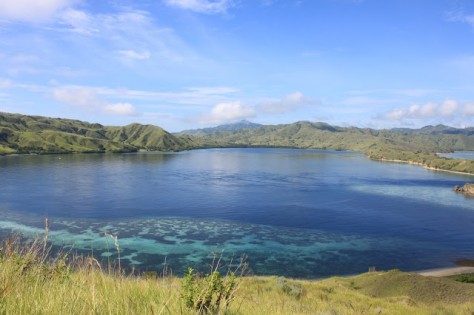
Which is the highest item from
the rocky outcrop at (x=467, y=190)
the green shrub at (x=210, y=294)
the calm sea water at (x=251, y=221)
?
the green shrub at (x=210, y=294)

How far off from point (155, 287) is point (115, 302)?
1882 millimetres

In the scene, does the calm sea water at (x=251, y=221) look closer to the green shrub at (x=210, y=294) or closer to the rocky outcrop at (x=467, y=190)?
the rocky outcrop at (x=467, y=190)

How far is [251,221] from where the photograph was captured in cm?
8244

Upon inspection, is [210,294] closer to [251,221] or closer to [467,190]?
[251,221]

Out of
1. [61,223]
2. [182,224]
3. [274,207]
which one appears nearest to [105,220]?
[61,223]

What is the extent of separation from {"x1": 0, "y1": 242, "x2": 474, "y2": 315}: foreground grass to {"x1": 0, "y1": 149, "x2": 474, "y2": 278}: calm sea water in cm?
1555

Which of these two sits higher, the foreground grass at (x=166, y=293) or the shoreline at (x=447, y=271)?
the foreground grass at (x=166, y=293)

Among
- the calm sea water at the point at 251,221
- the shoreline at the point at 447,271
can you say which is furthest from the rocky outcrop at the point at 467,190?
the shoreline at the point at 447,271

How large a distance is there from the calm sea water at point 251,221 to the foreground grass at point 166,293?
15.6m

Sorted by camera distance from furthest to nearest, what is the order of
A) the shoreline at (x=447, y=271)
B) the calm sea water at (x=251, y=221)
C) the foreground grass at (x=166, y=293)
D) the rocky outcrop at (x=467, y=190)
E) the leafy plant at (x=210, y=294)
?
the rocky outcrop at (x=467, y=190) < the calm sea water at (x=251, y=221) < the shoreline at (x=447, y=271) < the leafy plant at (x=210, y=294) < the foreground grass at (x=166, y=293)

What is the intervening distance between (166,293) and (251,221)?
253 feet

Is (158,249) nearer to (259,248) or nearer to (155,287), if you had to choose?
(259,248)

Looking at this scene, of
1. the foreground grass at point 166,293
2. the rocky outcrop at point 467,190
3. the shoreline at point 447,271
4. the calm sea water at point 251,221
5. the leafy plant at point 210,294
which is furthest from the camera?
the rocky outcrop at point 467,190

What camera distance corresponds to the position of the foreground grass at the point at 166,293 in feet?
16.7
